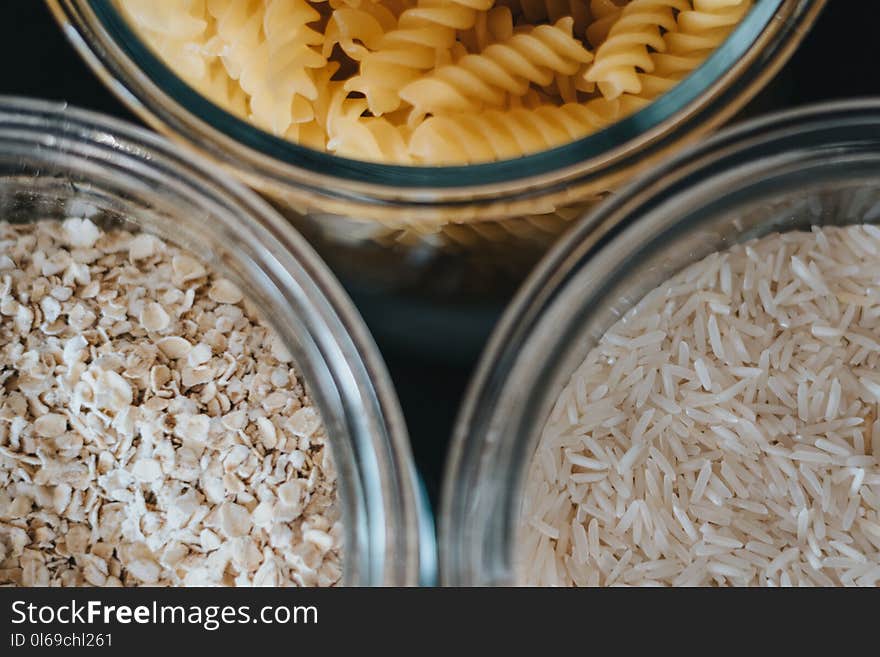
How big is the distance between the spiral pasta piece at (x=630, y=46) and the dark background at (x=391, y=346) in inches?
5.3

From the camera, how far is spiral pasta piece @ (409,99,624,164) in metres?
0.63

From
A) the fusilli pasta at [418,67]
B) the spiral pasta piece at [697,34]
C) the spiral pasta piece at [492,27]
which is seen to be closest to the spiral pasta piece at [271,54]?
the fusilli pasta at [418,67]

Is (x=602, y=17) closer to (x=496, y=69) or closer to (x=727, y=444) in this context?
(x=496, y=69)

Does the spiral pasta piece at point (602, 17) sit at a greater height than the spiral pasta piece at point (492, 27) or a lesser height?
lesser

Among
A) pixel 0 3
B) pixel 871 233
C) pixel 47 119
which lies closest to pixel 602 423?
pixel 871 233

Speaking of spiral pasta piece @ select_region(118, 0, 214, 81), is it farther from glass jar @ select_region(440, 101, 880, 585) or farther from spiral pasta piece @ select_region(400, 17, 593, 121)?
glass jar @ select_region(440, 101, 880, 585)

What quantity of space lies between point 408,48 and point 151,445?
1.11 feet

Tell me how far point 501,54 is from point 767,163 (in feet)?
0.69

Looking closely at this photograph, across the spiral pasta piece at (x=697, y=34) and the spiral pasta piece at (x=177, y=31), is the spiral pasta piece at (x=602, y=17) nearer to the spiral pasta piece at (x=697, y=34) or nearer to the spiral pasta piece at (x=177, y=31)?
the spiral pasta piece at (x=697, y=34)

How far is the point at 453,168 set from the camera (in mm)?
617

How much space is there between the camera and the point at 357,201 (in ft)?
2.14

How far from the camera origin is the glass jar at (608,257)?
0.68 metres
